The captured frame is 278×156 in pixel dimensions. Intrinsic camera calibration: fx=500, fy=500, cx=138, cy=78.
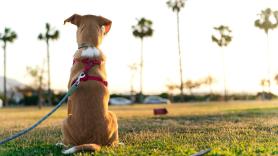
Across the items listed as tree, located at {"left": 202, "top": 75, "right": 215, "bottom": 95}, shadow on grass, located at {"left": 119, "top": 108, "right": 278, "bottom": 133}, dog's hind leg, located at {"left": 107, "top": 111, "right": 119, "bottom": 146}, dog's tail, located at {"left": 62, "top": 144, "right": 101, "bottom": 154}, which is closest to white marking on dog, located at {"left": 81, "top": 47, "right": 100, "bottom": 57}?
dog's hind leg, located at {"left": 107, "top": 111, "right": 119, "bottom": 146}

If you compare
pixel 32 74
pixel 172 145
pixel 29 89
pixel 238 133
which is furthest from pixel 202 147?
pixel 29 89

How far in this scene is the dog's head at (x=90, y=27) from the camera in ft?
32.2

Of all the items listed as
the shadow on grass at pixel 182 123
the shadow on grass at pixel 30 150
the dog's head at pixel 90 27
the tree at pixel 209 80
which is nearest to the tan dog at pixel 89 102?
the dog's head at pixel 90 27

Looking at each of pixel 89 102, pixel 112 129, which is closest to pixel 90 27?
pixel 89 102

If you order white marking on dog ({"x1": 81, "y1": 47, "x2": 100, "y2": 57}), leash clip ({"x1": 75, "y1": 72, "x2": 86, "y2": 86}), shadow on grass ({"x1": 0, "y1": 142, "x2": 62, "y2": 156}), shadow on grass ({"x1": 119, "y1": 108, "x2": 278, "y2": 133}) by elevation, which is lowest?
shadow on grass ({"x1": 0, "y1": 142, "x2": 62, "y2": 156})

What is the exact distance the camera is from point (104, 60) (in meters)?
9.77

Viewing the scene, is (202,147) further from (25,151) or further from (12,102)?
(12,102)

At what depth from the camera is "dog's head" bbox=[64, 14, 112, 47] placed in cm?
983

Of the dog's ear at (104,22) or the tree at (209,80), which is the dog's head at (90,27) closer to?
the dog's ear at (104,22)

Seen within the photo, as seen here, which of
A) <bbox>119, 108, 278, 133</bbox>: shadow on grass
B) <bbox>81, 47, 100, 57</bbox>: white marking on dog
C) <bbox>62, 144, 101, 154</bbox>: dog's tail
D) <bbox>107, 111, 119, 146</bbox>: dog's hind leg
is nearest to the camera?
<bbox>62, 144, 101, 154</bbox>: dog's tail

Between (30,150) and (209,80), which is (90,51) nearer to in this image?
(30,150)

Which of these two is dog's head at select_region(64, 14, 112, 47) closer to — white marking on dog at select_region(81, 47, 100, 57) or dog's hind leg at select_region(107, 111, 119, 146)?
white marking on dog at select_region(81, 47, 100, 57)

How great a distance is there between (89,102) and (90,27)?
1.57 m

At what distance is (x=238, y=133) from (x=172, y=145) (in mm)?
3288
